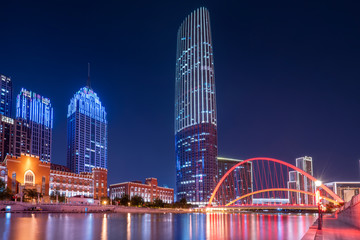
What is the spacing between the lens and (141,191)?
157500 millimetres

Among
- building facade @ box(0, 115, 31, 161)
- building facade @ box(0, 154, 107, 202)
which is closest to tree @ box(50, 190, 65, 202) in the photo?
building facade @ box(0, 154, 107, 202)

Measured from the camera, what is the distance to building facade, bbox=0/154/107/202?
92250 mm

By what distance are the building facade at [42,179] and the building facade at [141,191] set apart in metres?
25.4

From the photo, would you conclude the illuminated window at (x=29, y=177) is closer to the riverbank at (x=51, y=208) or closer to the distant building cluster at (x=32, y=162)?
the distant building cluster at (x=32, y=162)

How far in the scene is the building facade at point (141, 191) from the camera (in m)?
153

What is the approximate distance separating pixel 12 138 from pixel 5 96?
1442 inches

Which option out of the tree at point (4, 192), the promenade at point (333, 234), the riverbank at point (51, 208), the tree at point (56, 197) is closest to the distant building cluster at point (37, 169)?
the tree at point (56, 197)

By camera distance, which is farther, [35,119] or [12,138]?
[35,119]

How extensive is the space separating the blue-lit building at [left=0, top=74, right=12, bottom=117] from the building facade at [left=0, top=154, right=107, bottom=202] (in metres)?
79.4

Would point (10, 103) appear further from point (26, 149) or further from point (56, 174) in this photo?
point (56, 174)

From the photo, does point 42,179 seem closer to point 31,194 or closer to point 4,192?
point 31,194

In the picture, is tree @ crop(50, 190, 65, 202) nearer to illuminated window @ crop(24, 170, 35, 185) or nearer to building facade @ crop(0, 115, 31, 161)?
illuminated window @ crop(24, 170, 35, 185)

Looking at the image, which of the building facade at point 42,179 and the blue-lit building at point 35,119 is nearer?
the building facade at point 42,179

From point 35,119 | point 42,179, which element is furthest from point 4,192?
point 35,119
